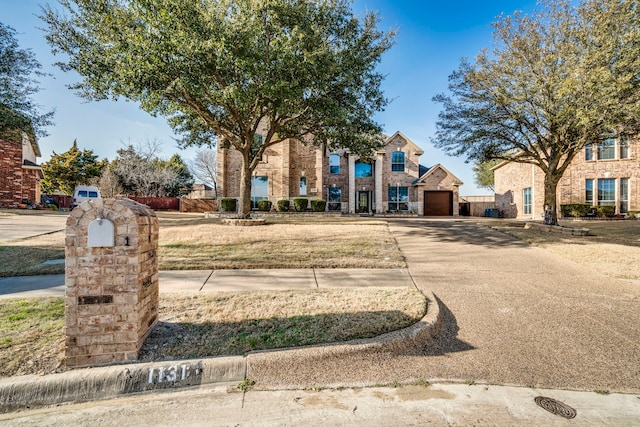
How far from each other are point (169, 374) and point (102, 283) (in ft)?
3.59

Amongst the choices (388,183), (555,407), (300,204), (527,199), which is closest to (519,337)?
(555,407)

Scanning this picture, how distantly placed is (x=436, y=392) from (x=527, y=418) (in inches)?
27.2

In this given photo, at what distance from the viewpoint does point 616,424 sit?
2.44m

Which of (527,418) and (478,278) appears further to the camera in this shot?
(478,278)

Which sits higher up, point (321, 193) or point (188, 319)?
point (321, 193)

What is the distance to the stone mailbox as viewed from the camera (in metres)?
2.95

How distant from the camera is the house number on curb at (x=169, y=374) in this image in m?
2.86

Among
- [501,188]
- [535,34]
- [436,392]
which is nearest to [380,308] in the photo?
[436,392]

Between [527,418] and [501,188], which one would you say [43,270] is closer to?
[527,418]

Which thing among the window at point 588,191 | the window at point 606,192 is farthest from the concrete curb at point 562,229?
the window at point 606,192

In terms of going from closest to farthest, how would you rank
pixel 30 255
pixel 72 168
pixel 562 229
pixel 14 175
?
pixel 30 255, pixel 562 229, pixel 14 175, pixel 72 168

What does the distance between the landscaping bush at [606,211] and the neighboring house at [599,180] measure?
1.98ft

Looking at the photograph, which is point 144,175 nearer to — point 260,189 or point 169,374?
point 260,189

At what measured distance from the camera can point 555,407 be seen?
2627mm
